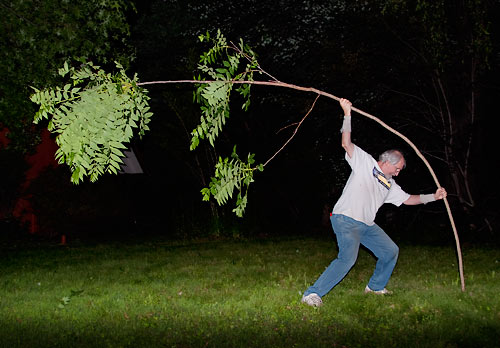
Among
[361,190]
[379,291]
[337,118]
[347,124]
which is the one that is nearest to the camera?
[347,124]

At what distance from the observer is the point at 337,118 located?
15.4m

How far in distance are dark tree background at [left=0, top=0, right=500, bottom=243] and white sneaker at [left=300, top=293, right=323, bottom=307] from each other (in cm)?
686

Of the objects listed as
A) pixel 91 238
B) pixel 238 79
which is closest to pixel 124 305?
pixel 238 79

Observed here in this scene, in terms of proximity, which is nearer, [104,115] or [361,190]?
[104,115]

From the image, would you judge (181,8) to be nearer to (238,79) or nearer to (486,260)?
(486,260)

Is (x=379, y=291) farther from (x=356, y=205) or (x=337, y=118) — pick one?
(x=337, y=118)

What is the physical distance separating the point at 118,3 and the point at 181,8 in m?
12.0

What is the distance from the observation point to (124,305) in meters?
7.41

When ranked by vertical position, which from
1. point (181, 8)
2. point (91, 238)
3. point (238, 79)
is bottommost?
point (91, 238)

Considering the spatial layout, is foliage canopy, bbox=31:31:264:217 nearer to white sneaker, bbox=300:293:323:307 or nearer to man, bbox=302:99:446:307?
man, bbox=302:99:446:307

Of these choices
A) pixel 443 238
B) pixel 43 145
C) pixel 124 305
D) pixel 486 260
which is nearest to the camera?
pixel 124 305

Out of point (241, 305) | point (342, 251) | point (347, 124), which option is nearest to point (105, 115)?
point (347, 124)

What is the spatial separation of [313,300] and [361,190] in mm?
1434

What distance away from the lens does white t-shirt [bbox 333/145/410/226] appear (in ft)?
22.3
